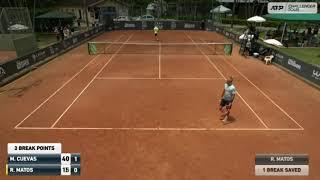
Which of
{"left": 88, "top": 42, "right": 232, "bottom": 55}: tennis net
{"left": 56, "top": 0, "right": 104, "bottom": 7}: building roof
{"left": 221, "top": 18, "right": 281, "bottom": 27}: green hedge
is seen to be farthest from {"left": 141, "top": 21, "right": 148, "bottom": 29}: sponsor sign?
{"left": 88, "top": 42, "right": 232, "bottom": 55}: tennis net

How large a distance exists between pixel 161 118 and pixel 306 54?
21.3m

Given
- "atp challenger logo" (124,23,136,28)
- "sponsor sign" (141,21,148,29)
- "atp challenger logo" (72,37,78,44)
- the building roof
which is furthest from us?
the building roof

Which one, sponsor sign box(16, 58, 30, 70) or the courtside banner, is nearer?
sponsor sign box(16, 58, 30, 70)

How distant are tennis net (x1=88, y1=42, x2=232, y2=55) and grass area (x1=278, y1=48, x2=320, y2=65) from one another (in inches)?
229

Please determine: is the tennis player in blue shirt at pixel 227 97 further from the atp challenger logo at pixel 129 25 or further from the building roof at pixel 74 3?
the building roof at pixel 74 3

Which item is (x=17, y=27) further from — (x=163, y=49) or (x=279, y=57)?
(x=279, y=57)

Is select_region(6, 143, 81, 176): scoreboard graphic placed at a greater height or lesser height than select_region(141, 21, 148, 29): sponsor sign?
lesser

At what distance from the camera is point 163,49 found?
3397 centimetres

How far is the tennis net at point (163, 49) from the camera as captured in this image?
1234 inches

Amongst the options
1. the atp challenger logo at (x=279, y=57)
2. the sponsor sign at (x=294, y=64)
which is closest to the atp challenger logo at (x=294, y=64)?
the sponsor sign at (x=294, y=64)

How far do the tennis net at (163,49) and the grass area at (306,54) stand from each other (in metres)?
5.83

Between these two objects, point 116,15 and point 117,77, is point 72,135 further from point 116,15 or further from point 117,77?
point 116,15

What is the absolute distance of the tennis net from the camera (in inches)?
1234

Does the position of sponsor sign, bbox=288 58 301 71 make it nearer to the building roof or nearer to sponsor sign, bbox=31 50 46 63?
sponsor sign, bbox=31 50 46 63
